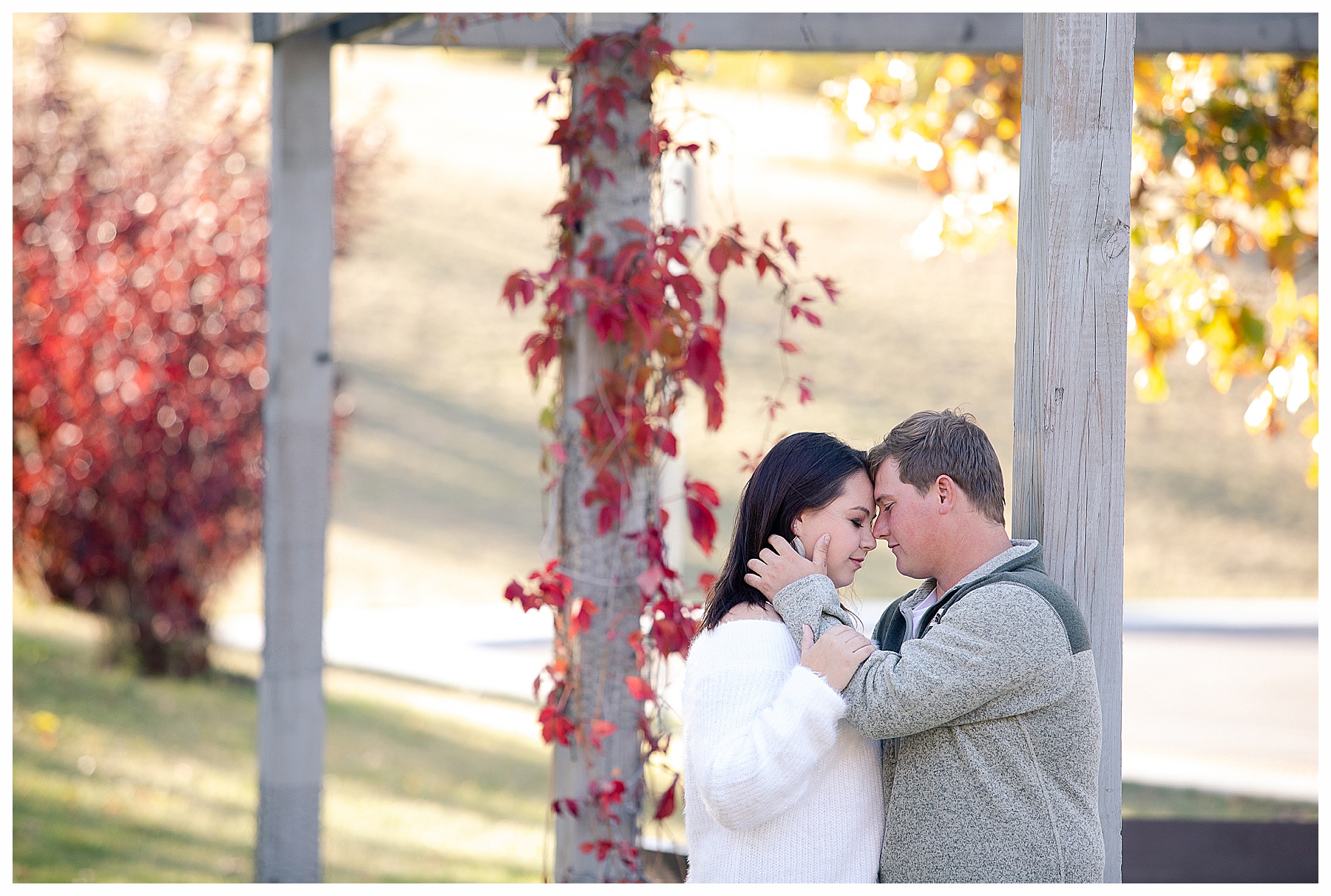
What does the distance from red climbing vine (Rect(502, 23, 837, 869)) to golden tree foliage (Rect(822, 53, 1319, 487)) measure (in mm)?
2318

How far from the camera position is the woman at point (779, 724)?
184 cm

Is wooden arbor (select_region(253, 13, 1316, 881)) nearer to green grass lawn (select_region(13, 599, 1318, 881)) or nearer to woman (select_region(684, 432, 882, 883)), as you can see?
green grass lawn (select_region(13, 599, 1318, 881))

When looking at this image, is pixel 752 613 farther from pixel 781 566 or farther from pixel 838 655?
pixel 838 655

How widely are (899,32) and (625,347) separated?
5.36 feet

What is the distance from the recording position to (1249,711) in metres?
7.65

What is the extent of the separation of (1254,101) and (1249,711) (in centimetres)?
422

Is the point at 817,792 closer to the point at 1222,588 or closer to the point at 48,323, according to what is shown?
the point at 48,323

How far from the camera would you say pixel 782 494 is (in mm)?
2088

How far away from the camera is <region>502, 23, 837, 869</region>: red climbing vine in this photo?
294 centimetres

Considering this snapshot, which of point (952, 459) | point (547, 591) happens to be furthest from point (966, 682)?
point (547, 591)

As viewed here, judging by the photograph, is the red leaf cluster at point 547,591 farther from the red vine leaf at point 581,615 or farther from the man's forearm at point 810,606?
the man's forearm at point 810,606

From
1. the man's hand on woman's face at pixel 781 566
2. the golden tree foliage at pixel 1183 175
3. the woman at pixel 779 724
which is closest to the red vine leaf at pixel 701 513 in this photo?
the woman at pixel 779 724

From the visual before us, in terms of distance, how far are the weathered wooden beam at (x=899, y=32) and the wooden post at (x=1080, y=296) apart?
1797 millimetres

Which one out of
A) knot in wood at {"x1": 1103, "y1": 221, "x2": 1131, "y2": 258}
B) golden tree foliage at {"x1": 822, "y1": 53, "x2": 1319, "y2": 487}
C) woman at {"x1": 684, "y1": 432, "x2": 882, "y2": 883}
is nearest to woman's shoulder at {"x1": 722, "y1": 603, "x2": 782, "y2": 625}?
woman at {"x1": 684, "y1": 432, "x2": 882, "y2": 883}
